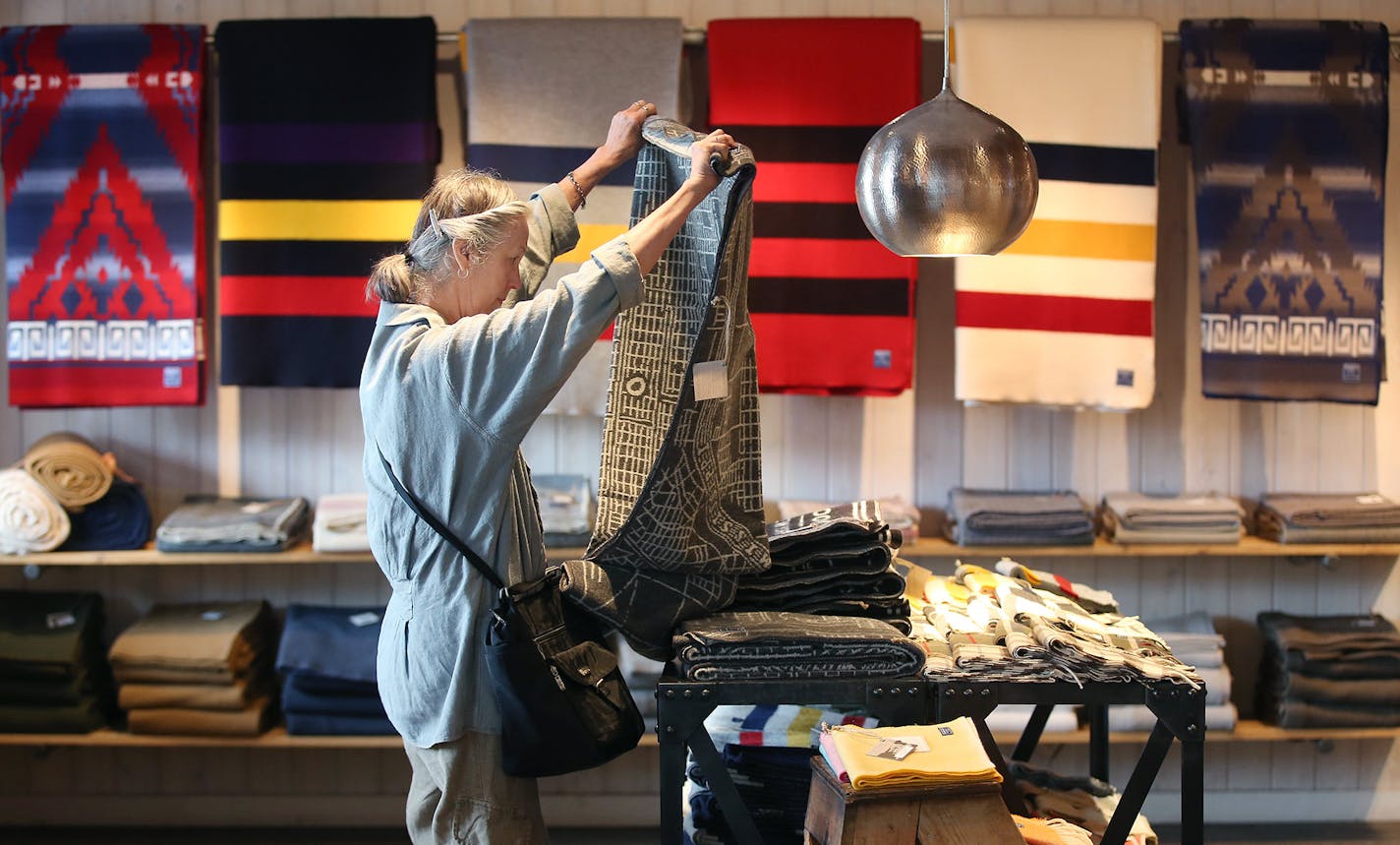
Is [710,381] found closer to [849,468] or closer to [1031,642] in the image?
[1031,642]

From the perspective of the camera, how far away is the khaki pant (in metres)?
2.32

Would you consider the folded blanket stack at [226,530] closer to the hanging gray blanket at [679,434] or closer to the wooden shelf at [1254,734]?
the hanging gray blanket at [679,434]

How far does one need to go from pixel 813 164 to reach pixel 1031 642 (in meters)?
1.87

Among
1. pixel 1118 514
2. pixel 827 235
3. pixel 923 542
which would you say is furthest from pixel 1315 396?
pixel 827 235

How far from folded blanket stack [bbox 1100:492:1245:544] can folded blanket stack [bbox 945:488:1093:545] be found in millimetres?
120

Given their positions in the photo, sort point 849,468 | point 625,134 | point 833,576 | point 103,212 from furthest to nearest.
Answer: point 849,468, point 103,212, point 625,134, point 833,576

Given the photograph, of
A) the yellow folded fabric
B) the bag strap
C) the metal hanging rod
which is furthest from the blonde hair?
Answer: the metal hanging rod

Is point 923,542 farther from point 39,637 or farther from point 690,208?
point 39,637

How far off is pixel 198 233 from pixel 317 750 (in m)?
1.62

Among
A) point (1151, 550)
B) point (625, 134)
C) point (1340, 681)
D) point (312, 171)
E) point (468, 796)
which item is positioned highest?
point (312, 171)

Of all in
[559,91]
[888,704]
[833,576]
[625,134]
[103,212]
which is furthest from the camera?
[103,212]

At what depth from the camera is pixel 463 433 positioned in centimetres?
221

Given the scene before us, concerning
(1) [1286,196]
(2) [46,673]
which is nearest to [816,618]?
(1) [1286,196]

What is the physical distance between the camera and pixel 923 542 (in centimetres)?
416
